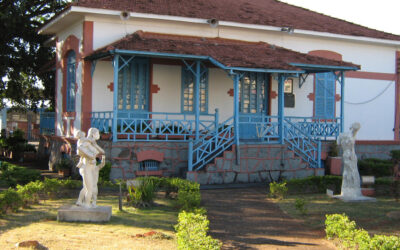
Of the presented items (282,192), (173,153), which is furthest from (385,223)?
(173,153)

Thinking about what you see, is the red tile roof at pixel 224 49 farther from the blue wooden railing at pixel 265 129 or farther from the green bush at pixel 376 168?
the green bush at pixel 376 168

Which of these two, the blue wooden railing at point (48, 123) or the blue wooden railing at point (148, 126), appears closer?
the blue wooden railing at point (148, 126)

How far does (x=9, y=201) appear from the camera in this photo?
9219mm

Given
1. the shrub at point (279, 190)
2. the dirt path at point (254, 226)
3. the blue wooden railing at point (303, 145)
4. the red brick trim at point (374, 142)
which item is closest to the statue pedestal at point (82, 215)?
the dirt path at point (254, 226)

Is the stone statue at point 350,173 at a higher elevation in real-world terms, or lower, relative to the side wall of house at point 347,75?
lower

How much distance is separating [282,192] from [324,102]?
7.65 meters

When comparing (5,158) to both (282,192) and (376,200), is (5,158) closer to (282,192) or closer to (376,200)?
(282,192)

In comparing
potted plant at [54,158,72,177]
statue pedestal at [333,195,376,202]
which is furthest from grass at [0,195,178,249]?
potted plant at [54,158,72,177]

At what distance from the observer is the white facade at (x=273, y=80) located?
1540 cm

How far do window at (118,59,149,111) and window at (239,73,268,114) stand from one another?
3440 mm

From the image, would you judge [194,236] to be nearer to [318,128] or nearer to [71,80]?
[318,128]

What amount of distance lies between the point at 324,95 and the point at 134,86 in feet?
24.8

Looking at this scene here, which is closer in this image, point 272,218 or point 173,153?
point 272,218

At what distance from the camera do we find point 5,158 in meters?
21.8
